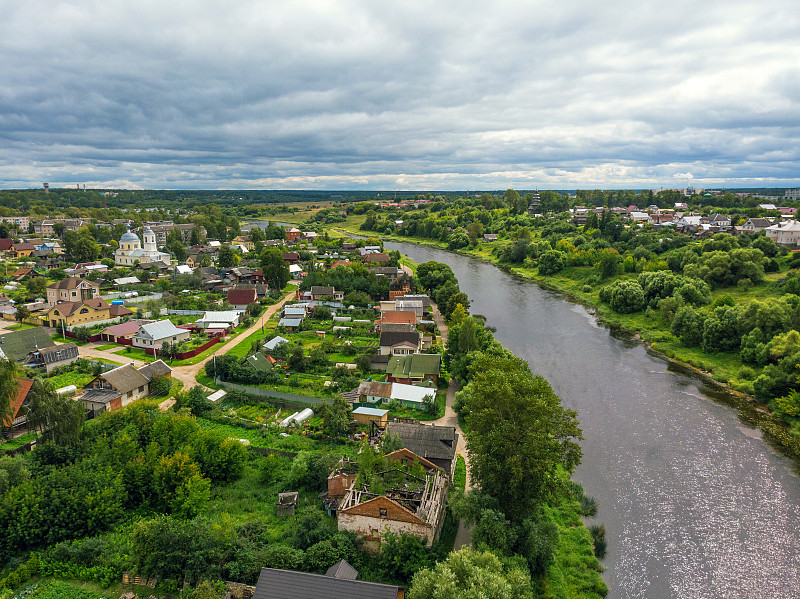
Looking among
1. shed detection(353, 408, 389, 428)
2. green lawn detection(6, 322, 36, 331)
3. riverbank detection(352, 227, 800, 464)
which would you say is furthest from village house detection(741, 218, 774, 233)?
green lawn detection(6, 322, 36, 331)

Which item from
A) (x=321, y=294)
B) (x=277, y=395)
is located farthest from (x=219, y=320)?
(x=277, y=395)

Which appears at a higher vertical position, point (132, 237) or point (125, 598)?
point (132, 237)

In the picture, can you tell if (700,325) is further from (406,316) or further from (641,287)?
(406,316)

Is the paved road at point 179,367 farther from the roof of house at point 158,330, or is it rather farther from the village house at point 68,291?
the village house at point 68,291

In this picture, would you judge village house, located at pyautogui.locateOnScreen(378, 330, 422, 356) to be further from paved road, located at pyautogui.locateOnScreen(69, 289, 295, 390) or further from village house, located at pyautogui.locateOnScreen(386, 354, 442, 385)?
paved road, located at pyautogui.locateOnScreen(69, 289, 295, 390)

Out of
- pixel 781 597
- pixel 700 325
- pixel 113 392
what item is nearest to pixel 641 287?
pixel 700 325

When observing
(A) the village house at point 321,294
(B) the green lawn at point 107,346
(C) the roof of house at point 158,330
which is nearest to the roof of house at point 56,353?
(B) the green lawn at point 107,346

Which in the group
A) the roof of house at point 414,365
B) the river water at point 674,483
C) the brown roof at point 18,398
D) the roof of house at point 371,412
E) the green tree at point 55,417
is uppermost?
the green tree at point 55,417
